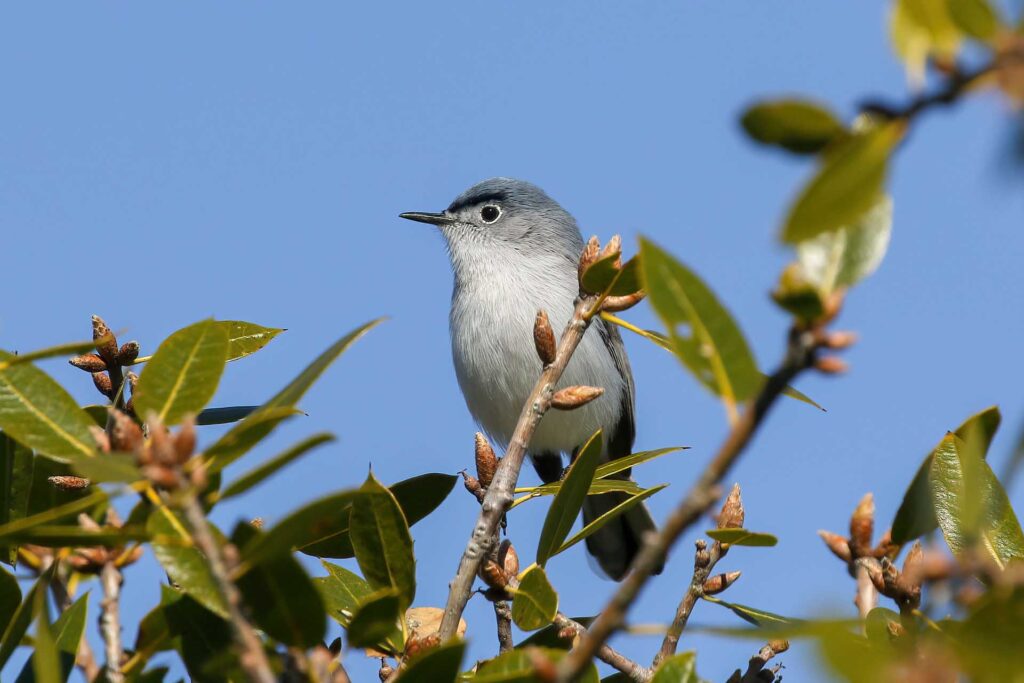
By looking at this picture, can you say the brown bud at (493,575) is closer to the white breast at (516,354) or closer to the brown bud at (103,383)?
the brown bud at (103,383)

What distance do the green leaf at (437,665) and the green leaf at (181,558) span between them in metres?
0.23

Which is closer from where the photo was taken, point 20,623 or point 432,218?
point 20,623

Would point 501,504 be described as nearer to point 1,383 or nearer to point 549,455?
point 1,383

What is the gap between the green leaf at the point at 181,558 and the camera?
50.1 inches

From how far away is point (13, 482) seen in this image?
1.89 meters

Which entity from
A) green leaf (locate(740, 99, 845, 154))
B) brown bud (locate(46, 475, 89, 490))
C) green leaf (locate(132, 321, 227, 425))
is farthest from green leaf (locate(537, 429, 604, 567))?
green leaf (locate(740, 99, 845, 154))

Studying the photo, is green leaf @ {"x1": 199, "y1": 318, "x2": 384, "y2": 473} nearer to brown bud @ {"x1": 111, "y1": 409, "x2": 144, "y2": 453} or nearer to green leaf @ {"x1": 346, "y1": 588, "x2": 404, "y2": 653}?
brown bud @ {"x1": 111, "y1": 409, "x2": 144, "y2": 453}

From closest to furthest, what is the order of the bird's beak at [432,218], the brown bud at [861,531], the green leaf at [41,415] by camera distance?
the green leaf at [41,415] < the brown bud at [861,531] < the bird's beak at [432,218]

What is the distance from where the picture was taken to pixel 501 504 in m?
2.00

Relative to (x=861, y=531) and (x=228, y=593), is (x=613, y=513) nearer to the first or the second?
(x=861, y=531)

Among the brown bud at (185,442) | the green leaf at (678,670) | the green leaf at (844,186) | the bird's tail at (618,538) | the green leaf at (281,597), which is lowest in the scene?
the bird's tail at (618,538)

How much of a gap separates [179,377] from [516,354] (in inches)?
196

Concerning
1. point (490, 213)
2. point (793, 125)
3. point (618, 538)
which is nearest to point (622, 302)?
point (793, 125)

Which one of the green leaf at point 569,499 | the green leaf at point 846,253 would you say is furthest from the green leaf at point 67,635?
the green leaf at point 846,253
